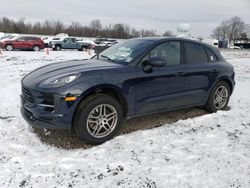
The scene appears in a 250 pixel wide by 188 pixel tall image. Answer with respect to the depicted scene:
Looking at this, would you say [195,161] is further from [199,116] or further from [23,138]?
[23,138]

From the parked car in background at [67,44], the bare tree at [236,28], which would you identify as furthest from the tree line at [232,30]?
the parked car in background at [67,44]

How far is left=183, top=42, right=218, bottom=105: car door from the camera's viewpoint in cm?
470

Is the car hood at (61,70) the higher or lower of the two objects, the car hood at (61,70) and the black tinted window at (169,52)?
the lower

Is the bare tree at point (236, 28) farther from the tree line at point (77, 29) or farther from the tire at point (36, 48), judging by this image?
the tire at point (36, 48)

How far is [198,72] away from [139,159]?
2.33 metres

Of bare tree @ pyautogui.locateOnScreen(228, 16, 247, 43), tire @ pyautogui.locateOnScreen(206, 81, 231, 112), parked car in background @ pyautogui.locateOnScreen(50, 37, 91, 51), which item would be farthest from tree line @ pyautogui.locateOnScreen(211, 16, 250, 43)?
tire @ pyautogui.locateOnScreen(206, 81, 231, 112)

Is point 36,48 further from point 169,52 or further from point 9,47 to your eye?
point 169,52

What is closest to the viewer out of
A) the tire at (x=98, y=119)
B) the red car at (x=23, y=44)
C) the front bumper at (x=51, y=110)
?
the front bumper at (x=51, y=110)

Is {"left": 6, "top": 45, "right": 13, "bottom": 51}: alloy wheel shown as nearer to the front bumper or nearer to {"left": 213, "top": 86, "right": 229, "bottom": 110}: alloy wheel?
the front bumper

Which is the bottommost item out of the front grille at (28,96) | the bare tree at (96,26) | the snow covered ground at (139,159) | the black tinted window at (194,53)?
the snow covered ground at (139,159)

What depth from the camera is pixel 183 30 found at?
36.9 meters

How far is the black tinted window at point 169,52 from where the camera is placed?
430 centimetres

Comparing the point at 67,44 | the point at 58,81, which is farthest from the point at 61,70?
the point at 67,44

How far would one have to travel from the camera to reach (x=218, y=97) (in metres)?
5.39
